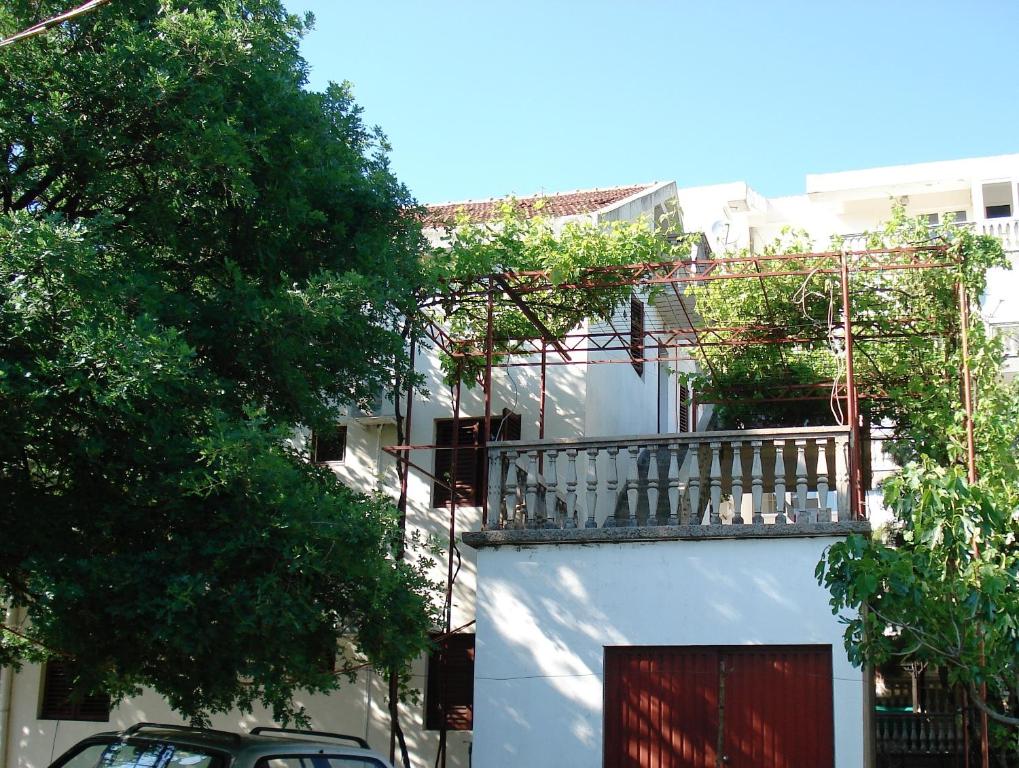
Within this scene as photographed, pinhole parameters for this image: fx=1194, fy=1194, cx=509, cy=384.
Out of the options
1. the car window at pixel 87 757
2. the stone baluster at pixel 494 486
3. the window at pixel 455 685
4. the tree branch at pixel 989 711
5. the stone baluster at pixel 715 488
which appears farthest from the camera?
the window at pixel 455 685

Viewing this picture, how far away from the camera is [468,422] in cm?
1658

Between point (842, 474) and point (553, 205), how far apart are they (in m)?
9.62

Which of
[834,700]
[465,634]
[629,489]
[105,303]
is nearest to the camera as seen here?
[105,303]

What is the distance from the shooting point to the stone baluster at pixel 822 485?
440 inches

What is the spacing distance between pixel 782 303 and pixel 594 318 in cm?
288

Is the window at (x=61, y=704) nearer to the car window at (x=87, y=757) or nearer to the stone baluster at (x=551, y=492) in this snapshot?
the stone baluster at (x=551, y=492)

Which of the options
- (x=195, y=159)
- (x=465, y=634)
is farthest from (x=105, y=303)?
(x=465, y=634)

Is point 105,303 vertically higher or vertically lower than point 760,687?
higher

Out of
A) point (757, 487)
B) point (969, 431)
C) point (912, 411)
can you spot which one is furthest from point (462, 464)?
point (969, 431)

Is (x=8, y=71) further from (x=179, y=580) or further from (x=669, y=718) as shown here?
(x=669, y=718)

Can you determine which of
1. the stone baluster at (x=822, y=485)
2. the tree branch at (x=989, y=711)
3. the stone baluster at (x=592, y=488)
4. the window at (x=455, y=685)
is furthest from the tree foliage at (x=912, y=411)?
the window at (x=455, y=685)

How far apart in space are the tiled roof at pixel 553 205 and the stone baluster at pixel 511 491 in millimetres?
5975

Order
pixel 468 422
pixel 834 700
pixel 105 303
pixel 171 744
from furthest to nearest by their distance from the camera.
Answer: pixel 468 422 < pixel 834 700 < pixel 105 303 < pixel 171 744

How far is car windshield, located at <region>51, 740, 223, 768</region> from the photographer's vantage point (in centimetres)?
775
